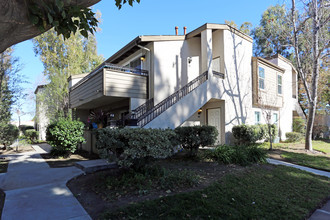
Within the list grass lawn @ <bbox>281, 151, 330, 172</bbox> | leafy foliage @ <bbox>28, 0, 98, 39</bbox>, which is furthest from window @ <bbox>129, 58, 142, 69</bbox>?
grass lawn @ <bbox>281, 151, 330, 172</bbox>

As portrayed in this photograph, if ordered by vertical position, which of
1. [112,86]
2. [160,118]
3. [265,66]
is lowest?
[160,118]

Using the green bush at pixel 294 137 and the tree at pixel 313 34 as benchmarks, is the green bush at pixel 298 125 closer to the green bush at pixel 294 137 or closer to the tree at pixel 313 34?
the green bush at pixel 294 137

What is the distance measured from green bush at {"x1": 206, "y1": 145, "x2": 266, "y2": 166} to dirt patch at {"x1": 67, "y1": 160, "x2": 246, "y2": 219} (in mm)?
339

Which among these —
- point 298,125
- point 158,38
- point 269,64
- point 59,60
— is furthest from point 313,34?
point 59,60

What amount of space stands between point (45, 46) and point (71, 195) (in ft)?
44.1

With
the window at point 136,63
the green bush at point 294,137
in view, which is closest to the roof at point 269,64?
the green bush at point 294,137

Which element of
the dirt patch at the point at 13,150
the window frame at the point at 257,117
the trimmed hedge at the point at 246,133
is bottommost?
the dirt patch at the point at 13,150

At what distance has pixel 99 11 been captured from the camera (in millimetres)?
17625

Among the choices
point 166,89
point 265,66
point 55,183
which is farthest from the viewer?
point 265,66

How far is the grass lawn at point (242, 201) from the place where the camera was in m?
3.28

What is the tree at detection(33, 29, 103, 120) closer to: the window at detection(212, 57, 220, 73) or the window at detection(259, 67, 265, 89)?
the window at detection(212, 57, 220, 73)

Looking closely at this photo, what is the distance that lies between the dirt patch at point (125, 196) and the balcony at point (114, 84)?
164 inches

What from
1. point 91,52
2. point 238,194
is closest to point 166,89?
point 238,194

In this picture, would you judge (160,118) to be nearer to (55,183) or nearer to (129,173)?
(129,173)
